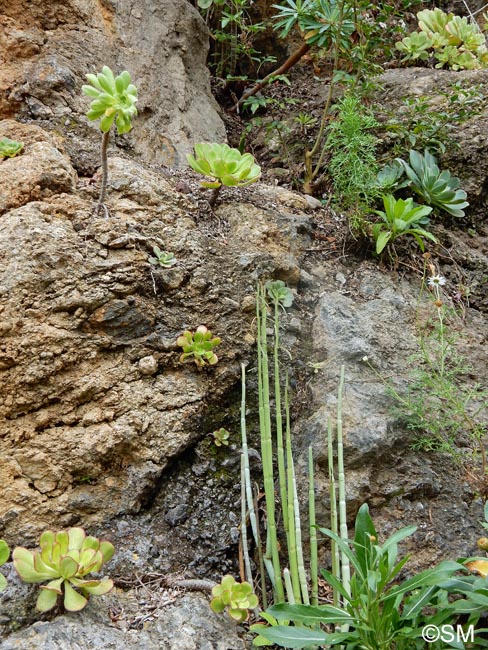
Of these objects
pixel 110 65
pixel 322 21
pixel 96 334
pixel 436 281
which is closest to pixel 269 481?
pixel 96 334

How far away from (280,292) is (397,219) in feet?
2.21

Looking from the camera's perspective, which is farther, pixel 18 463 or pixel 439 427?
pixel 439 427

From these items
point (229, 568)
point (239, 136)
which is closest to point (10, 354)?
point (229, 568)

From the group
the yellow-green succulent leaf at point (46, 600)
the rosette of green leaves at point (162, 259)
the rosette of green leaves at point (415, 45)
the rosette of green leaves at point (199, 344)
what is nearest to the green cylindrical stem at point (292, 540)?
the rosette of green leaves at point (199, 344)

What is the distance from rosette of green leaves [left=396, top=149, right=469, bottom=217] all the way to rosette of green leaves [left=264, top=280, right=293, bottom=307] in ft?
2.90

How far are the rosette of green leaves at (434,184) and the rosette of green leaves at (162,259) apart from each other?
120 centimetres

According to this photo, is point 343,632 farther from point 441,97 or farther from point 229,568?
point 441,97

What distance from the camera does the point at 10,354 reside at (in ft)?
6.90

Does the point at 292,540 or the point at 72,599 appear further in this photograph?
the point at 292,540

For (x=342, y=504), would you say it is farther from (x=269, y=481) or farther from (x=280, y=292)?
(x=280, y=292)

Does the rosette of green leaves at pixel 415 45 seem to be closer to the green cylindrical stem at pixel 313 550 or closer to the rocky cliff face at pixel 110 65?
the rocky cliff face at pixel 110 65

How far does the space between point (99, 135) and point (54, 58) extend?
419 mm

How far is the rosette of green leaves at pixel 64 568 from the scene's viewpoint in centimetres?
170

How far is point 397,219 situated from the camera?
2750 millimetres
